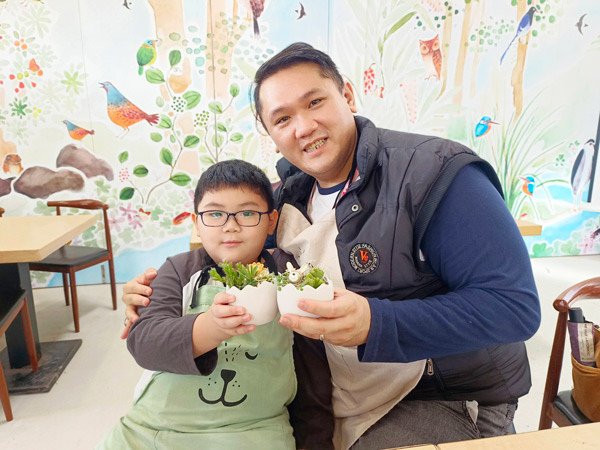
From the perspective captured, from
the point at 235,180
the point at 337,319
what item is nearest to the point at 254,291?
the point at 337,319

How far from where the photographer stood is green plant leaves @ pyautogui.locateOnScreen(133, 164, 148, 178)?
12.5 feet

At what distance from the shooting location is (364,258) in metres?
1.10

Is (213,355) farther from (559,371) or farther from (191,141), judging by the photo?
(191,141)

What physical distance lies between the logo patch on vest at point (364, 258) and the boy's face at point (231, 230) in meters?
0.35

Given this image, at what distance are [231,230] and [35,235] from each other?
5.38 ft

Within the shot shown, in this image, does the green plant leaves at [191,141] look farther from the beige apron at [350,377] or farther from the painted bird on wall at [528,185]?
the painted bird on wall at [528,185]

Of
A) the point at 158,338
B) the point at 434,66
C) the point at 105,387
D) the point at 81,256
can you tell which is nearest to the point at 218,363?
the point at 158,338

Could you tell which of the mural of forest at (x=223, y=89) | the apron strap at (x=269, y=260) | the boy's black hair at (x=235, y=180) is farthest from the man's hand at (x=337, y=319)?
the mural of forest at (x=223, y=89)

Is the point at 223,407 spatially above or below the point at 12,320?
above

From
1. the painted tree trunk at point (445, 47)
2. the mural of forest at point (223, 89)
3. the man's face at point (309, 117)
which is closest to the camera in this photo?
the man's face at point (309, 117)

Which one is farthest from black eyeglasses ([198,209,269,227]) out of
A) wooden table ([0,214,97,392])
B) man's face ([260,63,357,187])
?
wooden table ([0,214,97,392])

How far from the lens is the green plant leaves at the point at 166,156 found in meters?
Answer: 3.81

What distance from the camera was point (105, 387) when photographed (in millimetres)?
2434

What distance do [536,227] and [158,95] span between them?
10.9ft
